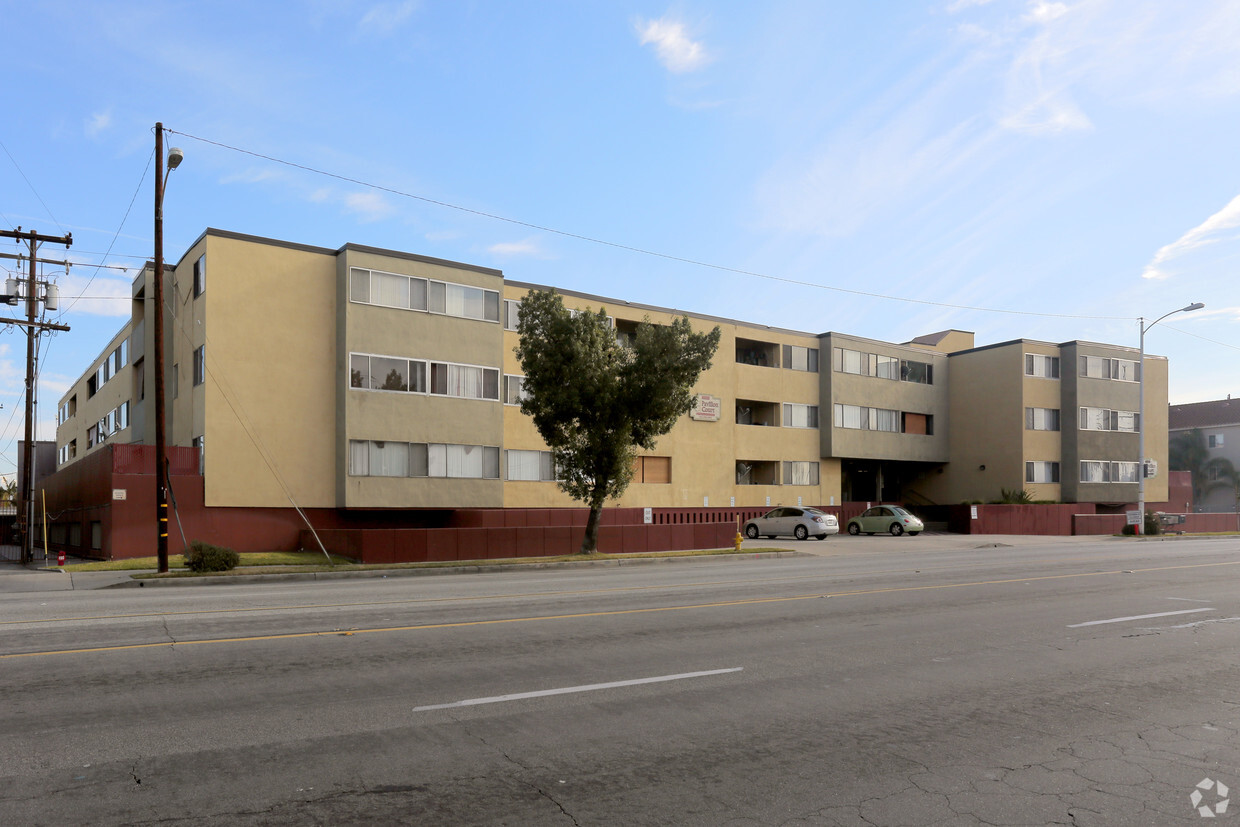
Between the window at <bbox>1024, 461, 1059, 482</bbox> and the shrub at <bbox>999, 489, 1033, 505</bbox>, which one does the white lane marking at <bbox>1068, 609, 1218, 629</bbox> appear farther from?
the window at <bbox>1024, 461, 1059, 482</bbox>

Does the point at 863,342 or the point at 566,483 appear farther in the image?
the point at 863,342

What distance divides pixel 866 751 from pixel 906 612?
7220mm

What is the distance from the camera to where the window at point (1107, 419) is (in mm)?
51781

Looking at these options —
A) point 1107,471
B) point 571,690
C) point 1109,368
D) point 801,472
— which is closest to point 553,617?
point 571,690

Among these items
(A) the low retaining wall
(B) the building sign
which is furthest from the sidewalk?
(B) the building sign

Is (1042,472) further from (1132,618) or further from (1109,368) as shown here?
(1132,618)

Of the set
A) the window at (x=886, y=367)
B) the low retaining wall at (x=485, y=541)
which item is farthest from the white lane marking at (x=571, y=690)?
the window at (x=886, y=367)

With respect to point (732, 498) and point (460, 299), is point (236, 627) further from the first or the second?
point (732, 498)

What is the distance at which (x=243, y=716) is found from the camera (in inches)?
257

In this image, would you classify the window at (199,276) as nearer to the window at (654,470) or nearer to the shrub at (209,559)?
the shrub at (209,559)

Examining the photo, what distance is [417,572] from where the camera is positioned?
2264cm

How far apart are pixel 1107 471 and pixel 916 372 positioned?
1239 cm

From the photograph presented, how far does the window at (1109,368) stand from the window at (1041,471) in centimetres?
564

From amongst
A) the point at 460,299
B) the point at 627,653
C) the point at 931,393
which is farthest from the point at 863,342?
the point at 627,653
